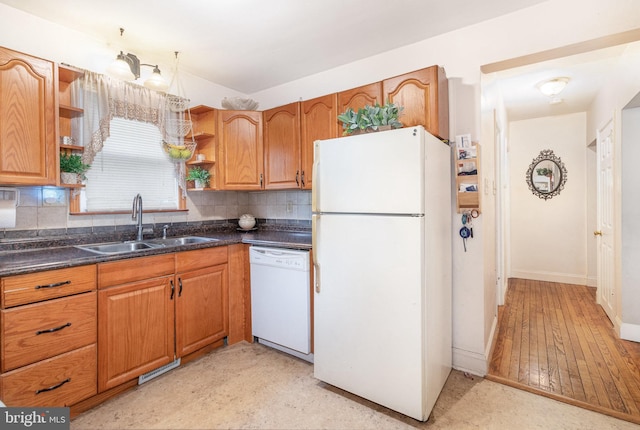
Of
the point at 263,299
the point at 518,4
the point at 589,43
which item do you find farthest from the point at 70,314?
the point at 589,43

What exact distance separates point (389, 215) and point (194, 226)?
2.12 m

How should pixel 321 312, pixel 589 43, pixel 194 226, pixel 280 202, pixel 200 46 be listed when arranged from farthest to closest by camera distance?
pixel 280 202 → pixel 194 226 → pixel 200 46 → pixel 321 312 → pixel 589 43

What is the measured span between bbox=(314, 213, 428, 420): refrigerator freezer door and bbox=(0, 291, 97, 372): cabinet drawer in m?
1.35

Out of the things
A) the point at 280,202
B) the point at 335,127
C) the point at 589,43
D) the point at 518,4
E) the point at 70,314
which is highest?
the point at 518,4

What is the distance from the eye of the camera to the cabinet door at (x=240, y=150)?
9.60ft

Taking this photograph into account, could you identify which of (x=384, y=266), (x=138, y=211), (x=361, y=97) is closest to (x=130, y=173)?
(x=138, y=211)

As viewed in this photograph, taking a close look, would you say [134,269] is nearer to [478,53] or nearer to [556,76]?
[478,53]

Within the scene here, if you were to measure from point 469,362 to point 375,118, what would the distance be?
71.9 inches

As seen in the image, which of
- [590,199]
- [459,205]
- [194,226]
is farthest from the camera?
[590,199]

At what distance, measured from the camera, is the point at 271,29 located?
2256 millimetres

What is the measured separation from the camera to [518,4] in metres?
1.97

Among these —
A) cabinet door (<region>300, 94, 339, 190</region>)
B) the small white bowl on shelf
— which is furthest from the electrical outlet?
cabinet door (<region>300, 94, 339, 190</region>)

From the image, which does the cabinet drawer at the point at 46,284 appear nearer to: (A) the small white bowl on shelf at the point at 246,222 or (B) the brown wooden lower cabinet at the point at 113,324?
(B) the brown wooden lower cabinet at the point at 113,324

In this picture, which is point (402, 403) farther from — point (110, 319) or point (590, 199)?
point (590, 199)
